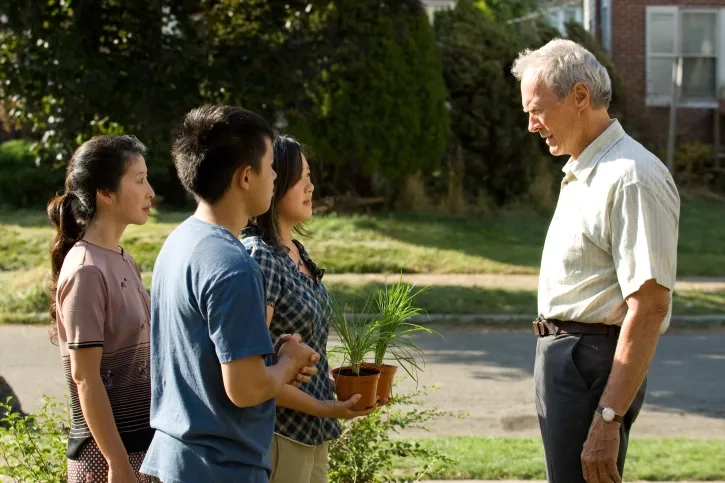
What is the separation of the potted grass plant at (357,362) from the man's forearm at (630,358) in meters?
0.78

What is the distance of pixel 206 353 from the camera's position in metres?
2.54

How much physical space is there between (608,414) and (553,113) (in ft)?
3.40

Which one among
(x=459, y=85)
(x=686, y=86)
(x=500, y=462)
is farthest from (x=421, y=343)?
(x=686, y=86)

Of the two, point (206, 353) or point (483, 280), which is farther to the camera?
point (483, 280)

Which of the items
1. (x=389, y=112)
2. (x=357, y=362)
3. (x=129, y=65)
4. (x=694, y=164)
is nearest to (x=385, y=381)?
(x=357, y=362)

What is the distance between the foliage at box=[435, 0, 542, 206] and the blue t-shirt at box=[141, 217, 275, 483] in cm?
1576

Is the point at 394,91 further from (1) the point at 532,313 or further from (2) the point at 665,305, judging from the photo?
(2) the point at 665,305

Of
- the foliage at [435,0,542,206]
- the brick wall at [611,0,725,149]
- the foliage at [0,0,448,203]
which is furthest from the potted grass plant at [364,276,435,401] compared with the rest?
the brick wall at [611,0,725,149]

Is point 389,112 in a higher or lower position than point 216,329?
higher

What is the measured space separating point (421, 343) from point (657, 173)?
7336 mm

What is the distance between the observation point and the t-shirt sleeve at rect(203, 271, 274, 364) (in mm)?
2441

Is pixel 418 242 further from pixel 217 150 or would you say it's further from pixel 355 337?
pixel 217 150

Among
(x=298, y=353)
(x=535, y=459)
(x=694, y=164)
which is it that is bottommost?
(x=535, y=459)

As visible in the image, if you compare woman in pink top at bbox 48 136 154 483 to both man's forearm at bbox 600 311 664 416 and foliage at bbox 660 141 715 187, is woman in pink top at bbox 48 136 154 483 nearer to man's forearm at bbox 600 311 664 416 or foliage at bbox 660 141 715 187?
man's forearm at bbox 600 311 664 416
